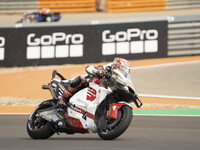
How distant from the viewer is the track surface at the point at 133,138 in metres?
7.04

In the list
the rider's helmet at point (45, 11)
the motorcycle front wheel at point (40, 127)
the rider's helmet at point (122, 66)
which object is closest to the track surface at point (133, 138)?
the motorcycle front wheel at point (40, 127)

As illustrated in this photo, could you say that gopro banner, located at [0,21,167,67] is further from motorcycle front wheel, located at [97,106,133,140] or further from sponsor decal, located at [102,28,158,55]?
motorcycle front wheel, located at [97,106,133,140]

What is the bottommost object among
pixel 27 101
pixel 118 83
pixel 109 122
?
pixel 27 101

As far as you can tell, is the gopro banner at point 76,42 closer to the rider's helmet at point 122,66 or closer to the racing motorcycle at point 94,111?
the racing motorcycle at point 94,111

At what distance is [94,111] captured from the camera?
297 inches

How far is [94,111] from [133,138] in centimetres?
89

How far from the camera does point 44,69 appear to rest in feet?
59.6

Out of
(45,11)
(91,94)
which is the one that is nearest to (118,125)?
(91,94)

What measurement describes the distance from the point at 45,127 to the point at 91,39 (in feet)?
33.5

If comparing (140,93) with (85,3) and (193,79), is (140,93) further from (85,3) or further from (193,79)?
(85,3)

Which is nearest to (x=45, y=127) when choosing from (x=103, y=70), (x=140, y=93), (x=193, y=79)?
(x=103, y=70)

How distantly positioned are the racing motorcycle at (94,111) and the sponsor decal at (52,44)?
9821 mm

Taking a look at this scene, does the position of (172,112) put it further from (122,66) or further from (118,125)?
(118,125)

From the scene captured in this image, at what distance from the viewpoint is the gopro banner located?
58.9ft
